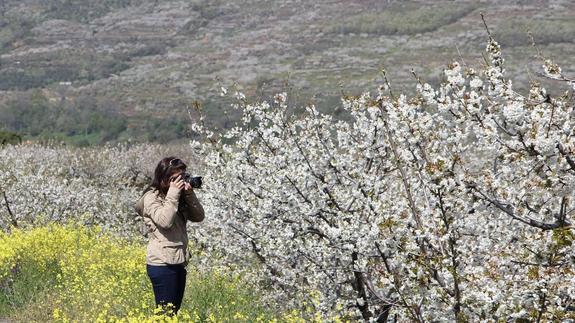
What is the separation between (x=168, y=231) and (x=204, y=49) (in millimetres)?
123968

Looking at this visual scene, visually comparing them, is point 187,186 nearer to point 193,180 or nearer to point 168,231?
point 193,180

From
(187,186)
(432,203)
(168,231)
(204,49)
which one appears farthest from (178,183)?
(204,49)

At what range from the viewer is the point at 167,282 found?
639 cm

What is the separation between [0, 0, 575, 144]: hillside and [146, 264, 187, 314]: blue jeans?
48.4 meters

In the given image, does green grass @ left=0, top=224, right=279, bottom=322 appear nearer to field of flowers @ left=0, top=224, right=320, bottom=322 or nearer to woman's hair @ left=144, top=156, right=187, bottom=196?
field of flowers @ left=0, top=224, right=320, bottom=322

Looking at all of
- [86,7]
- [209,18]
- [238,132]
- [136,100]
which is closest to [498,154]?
[238,132]

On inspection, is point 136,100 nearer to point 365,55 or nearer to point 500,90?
point 365,55

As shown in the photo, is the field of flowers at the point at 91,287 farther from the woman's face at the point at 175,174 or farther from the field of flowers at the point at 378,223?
the woman's face at the point at 175,174

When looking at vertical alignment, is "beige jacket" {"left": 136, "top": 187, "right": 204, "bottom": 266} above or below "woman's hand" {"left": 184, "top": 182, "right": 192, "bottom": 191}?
Result: below

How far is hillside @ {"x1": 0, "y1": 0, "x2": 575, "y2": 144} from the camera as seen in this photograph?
250 feet

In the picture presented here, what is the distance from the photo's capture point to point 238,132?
8.40 metres

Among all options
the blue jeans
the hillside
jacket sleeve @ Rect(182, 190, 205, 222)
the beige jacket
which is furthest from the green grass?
the hillside

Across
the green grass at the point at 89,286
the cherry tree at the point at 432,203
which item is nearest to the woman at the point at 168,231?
the green grass at the point at 89,286

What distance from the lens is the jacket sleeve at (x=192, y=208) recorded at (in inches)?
251
